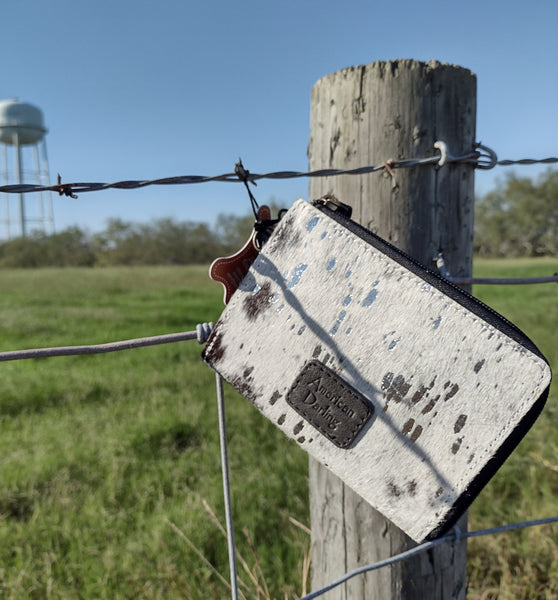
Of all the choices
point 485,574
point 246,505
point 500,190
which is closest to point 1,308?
point 246,505

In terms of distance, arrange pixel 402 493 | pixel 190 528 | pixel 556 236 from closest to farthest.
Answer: pixel 402 493, pixel 190 528, pixel 556 236

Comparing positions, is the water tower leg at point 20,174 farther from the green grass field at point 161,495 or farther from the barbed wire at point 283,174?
the barbed wire at point 283,174

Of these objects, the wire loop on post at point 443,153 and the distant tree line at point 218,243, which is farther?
the distant tree line at point 218,243

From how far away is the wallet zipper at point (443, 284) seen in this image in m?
0.77

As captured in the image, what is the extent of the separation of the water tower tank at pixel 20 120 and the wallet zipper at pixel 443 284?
3248cm

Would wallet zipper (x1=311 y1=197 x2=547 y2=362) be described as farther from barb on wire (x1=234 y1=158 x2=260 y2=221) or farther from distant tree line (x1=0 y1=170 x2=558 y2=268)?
distant tree line (x1=0 y1=170 x2=558 y2=268)

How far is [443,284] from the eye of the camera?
32.1 inches

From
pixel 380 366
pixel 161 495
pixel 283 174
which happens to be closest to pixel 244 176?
pixel 283 174

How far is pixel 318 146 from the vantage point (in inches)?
46.3

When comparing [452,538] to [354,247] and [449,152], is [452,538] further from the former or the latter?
[449,152]

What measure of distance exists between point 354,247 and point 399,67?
0.51 m

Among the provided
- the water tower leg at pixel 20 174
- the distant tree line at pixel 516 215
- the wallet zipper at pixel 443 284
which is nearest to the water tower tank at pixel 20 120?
the water tower leg at pixel 20 174

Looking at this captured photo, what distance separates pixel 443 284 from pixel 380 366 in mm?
179

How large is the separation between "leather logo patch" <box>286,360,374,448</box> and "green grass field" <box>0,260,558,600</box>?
94 cm
